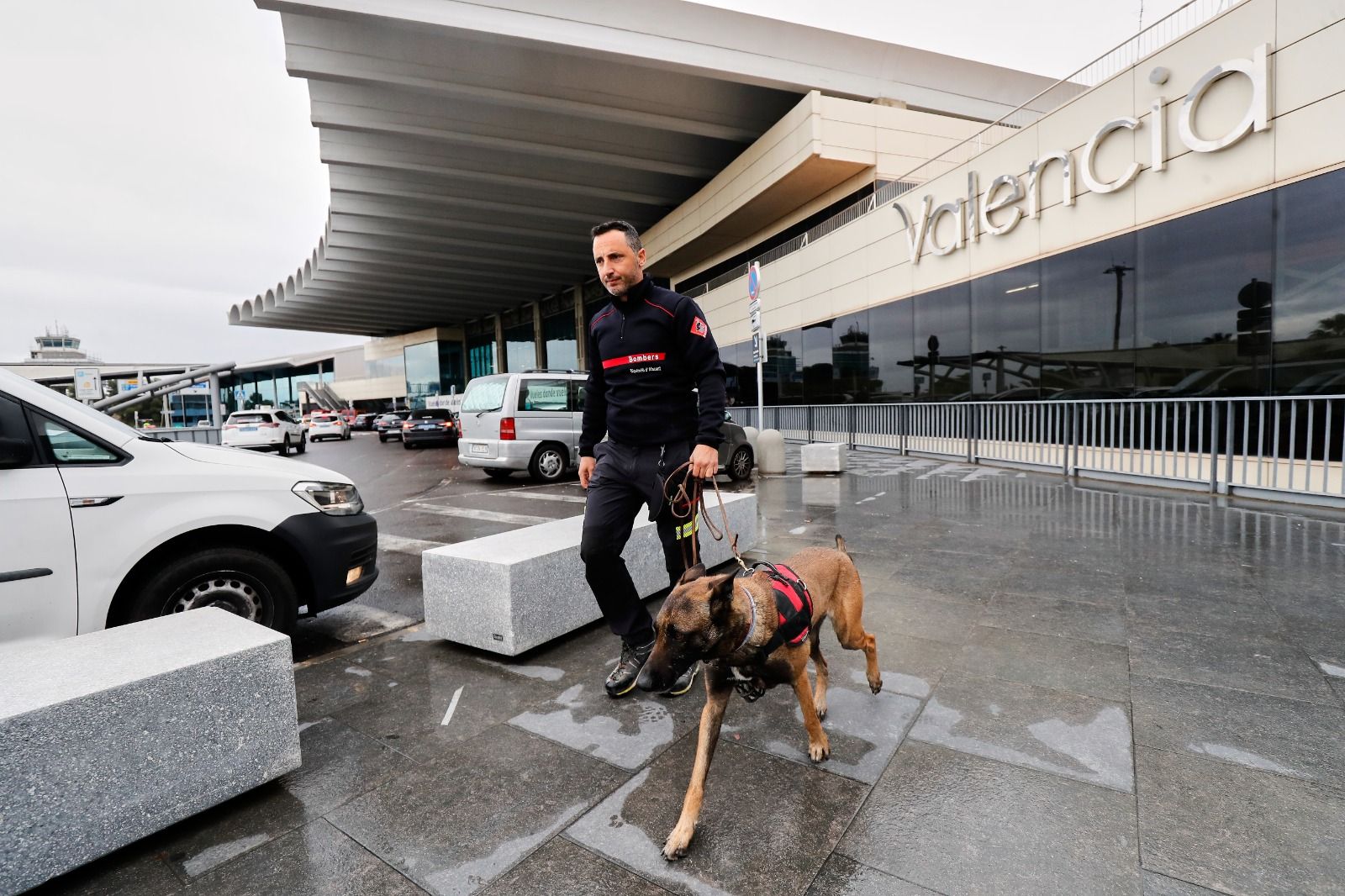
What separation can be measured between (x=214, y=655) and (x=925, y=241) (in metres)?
16.4

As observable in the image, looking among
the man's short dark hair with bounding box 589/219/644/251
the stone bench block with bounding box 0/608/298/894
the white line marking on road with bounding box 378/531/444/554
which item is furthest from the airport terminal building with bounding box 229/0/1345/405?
the stone bench block with bounding box 0/608/298/894

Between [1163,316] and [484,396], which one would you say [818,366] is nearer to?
[1163,316]

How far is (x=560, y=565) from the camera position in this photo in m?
3.75

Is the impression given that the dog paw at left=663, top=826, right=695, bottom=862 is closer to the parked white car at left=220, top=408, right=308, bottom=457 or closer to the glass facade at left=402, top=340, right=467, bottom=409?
the parked white car at left=220, top=408, right=308, bottom=457

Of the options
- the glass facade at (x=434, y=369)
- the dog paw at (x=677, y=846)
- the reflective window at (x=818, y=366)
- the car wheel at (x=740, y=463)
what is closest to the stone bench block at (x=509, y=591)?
the dog paw at (x=677, y=846)

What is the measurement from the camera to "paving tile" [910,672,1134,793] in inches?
90.4

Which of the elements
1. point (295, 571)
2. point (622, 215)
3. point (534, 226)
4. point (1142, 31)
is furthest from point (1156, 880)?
point (534, 226)

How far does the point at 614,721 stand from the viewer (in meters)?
2.75

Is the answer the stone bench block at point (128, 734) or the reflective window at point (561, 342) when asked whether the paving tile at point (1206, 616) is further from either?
the reflective window at point (561, 342)

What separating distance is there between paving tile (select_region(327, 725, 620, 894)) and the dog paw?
37cm

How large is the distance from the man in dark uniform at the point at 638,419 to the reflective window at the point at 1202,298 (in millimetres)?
10051

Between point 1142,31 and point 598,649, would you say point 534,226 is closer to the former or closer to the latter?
point 1142,31

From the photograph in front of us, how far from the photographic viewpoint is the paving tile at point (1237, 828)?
5.67ft

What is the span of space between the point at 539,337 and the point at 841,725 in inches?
1880
